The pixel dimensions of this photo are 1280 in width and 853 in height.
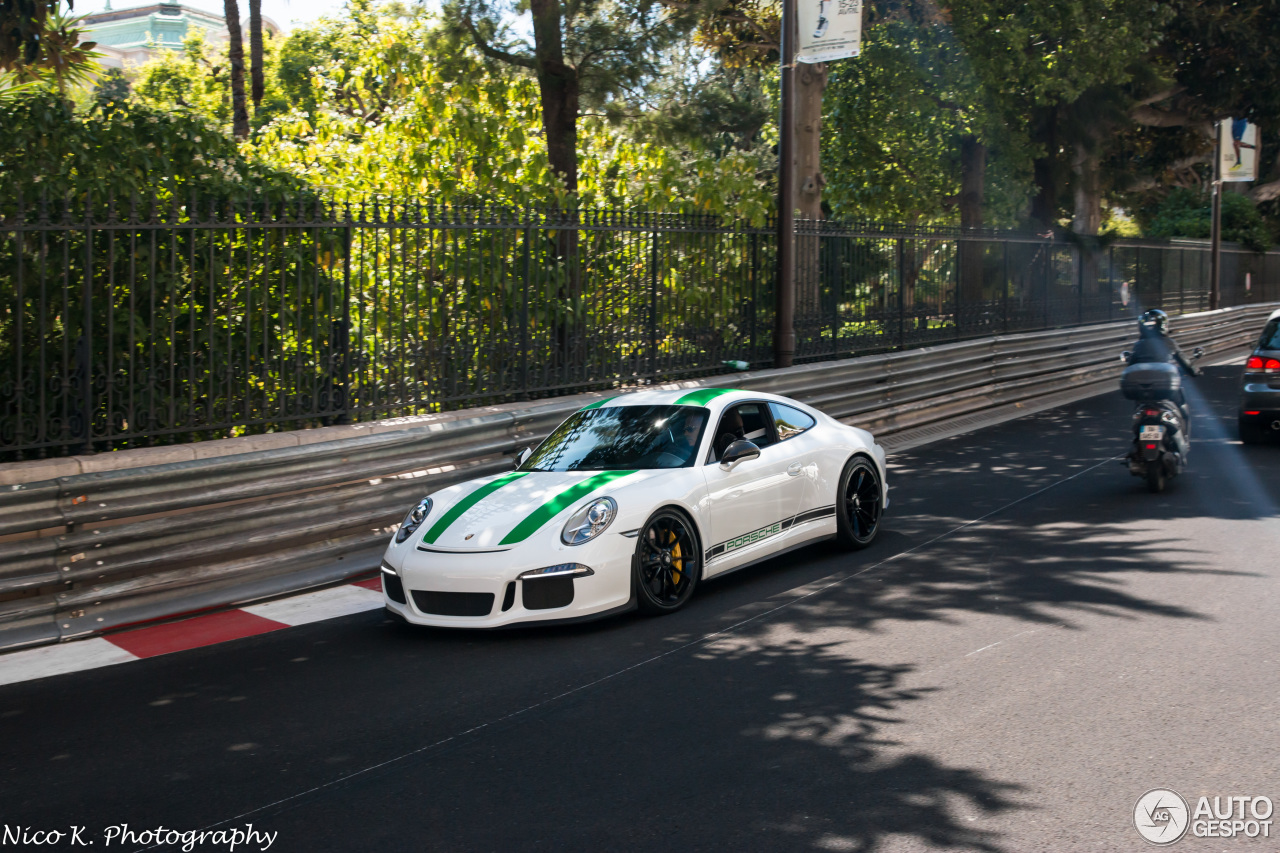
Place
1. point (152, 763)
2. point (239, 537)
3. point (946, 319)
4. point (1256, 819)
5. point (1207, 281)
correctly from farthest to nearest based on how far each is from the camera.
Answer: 1. point (1207, 281)
2. point (946, 319)
3. point (239, 537)
4. point (152, 763)
5. point (1256, 819)

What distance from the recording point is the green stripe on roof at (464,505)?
7.28 meters

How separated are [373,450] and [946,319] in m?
11.7

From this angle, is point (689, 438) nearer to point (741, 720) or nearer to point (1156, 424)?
point (741, 720)

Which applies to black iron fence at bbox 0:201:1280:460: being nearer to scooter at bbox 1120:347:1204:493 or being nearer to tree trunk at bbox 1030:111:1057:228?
scooter at bbox 1120:347:1204:493

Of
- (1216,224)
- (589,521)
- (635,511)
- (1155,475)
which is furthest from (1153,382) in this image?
(1216,224)

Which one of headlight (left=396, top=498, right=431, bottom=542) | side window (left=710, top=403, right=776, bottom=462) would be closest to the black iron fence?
headlight (left=396, top=498, right=431, bottom=542)

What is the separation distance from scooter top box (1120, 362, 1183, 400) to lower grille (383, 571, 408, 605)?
7.12 metres

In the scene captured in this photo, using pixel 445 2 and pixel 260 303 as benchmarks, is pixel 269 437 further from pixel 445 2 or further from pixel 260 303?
pixel 445 2

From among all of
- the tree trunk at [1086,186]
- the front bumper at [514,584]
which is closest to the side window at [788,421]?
the front bumper at [514,584]

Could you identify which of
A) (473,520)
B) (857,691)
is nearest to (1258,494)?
(857,691)

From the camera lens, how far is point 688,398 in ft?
28.4

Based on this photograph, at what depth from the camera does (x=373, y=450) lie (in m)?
9.17

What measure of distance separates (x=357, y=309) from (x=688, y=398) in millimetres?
3312

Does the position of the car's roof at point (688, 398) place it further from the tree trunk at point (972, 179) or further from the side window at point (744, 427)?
the tree trunk at point (972, 179)
